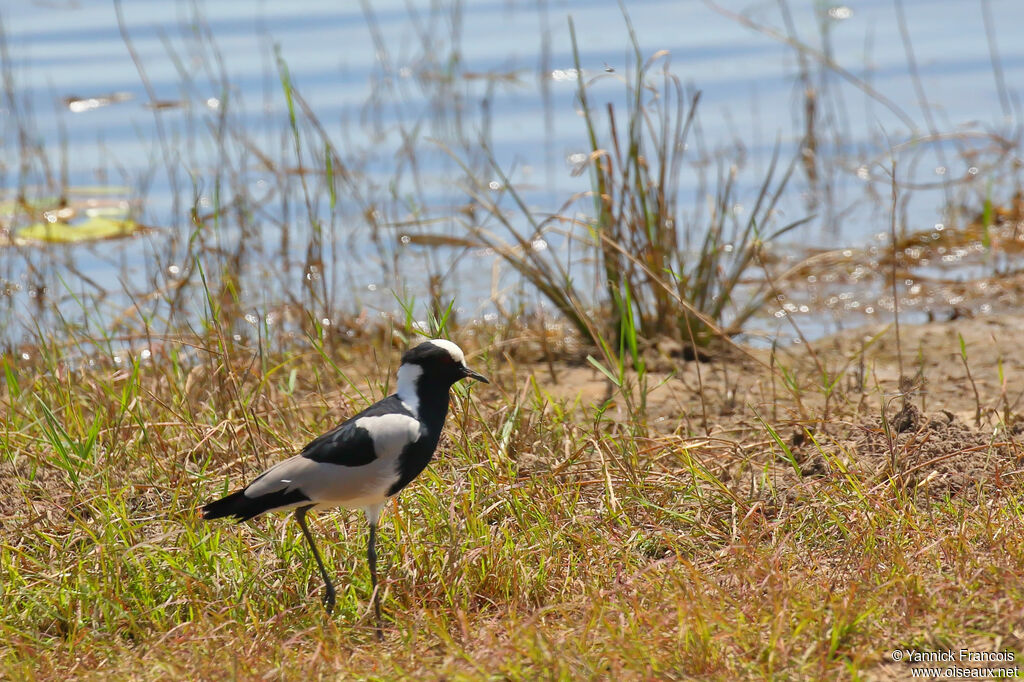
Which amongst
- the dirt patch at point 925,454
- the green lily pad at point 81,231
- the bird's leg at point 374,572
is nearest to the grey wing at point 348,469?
the bird's leg at point 374,572

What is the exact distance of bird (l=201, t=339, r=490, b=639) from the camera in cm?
320

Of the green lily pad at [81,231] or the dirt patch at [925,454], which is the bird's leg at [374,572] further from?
the green lily pad at [81,231]

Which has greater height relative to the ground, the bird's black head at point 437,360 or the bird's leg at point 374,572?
the bird's black head at point 437,360

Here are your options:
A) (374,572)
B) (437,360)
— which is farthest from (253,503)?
(437,360)

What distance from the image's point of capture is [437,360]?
3424 millimetres

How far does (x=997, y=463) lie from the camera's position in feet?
12.5

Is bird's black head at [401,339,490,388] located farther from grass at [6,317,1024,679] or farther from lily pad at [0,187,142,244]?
lily pad at [0,187,142,244]

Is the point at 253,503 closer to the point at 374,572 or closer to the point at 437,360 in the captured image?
the point at 374,572

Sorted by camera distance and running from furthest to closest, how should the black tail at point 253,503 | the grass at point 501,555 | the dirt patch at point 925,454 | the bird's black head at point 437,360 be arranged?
the dirt patch at point 925,454
the bird's black head at point 437,360
the black tail at point 253,503
the grass at point 501,555

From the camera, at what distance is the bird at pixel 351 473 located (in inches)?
126

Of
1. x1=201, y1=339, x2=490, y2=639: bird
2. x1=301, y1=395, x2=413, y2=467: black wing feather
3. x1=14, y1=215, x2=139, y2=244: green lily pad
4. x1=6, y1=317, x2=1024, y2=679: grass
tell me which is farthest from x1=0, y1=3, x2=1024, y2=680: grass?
x1=14, y1=215, x2=139, y2=244: green lily pad

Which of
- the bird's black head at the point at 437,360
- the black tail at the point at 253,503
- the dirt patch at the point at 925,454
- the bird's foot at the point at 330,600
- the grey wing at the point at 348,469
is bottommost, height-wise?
the dirt patch at the point at 925,454

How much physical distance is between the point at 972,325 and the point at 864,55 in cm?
433

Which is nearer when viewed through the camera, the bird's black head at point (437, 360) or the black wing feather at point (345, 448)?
the black wing feather at point (345, 448)
